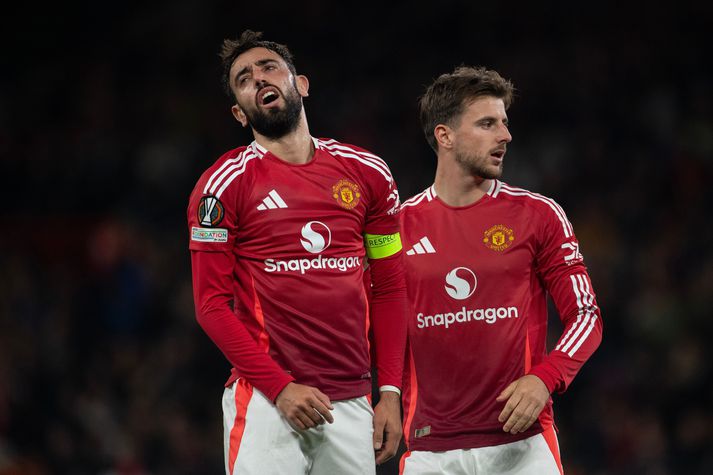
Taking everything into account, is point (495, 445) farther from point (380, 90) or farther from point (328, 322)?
Answer: point (380, 90)

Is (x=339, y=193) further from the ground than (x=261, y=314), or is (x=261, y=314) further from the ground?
(x=339, y=193)

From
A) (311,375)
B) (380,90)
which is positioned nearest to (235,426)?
(311,375)

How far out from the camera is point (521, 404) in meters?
3.88

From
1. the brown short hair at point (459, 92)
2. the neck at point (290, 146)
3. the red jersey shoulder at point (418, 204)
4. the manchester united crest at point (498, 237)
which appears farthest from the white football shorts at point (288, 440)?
the brown short hair at point (459, 92)

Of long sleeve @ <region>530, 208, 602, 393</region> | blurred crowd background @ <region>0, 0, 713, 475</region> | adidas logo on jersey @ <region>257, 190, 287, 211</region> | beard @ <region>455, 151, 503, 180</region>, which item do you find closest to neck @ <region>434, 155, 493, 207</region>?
beard @ <region>455, 151, 503, 180</region>

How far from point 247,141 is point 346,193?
669cm

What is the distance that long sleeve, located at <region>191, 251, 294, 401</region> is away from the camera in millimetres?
3619

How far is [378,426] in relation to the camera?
3857 mm

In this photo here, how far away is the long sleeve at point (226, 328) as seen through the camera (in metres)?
3.62

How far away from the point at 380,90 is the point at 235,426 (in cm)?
796

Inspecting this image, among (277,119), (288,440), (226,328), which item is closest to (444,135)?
(277,119)

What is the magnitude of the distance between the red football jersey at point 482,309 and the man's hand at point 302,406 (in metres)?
0.84

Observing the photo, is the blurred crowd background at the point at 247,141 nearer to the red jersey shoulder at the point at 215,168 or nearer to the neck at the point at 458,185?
the neck at the point at 458,185

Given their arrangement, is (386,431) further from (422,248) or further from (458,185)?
(458,185)
